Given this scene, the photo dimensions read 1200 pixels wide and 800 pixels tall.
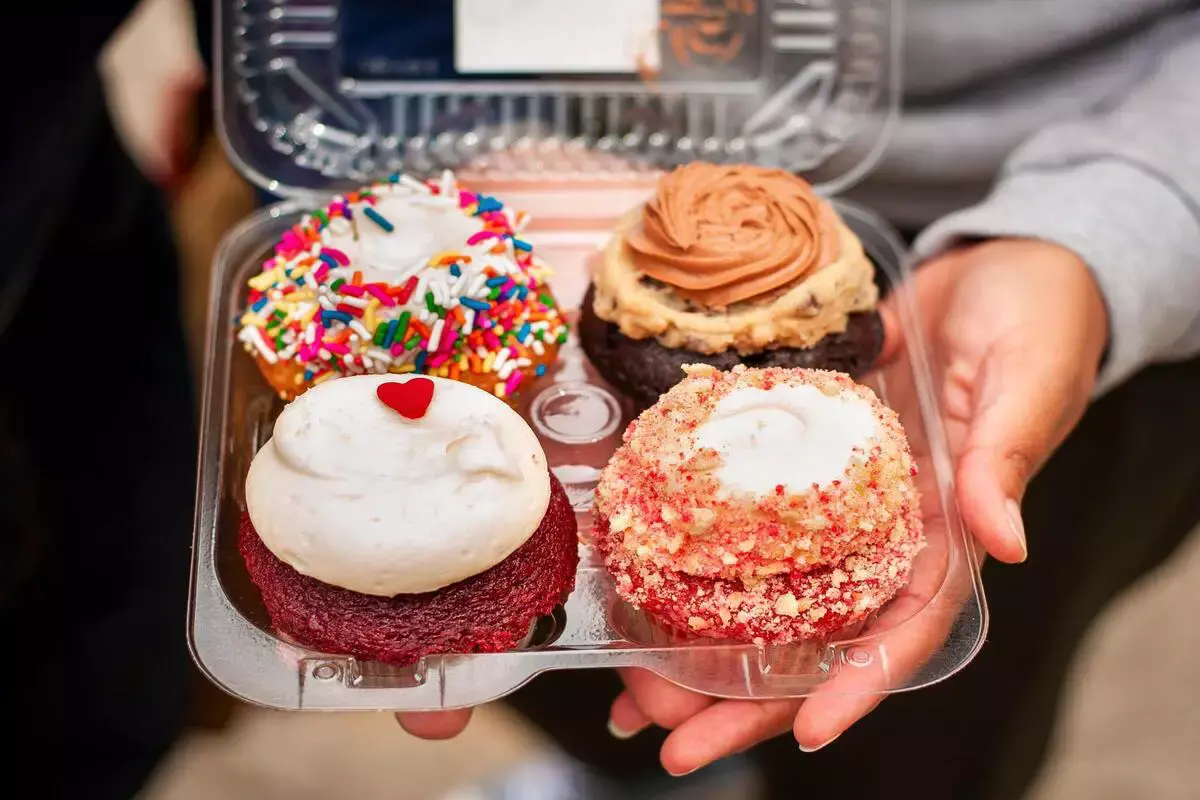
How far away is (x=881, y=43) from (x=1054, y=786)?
1.69 metres

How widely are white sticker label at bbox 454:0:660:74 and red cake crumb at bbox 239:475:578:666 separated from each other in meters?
0.93

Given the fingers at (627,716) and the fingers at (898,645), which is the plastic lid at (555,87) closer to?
the fingers at (898,645)

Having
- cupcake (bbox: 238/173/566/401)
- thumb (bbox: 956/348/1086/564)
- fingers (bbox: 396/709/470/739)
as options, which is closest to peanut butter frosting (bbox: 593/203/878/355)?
cupcake (bbox: 238/173/566/401)

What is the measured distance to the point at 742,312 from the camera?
176cm

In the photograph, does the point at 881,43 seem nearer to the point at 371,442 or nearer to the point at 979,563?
the point at 979,563

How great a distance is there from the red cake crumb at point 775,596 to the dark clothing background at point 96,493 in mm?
1299

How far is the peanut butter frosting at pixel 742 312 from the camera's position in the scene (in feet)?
5.72

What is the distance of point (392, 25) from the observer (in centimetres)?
212

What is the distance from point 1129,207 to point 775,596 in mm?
972

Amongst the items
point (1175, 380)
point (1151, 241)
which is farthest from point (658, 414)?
point (1175, 380)

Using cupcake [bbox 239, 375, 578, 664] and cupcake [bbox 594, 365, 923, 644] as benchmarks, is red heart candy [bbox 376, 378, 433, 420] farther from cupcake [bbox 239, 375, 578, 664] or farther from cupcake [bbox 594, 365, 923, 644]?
cupcake [bbox 594, 365, 923, 644]

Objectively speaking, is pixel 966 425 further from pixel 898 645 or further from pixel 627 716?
pixel 627 716

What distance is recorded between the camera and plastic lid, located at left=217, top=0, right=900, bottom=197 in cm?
212

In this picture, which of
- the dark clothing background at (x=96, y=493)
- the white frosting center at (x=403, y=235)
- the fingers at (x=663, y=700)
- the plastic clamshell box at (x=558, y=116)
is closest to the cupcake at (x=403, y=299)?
the white frosting center at (x=403, y=235)
